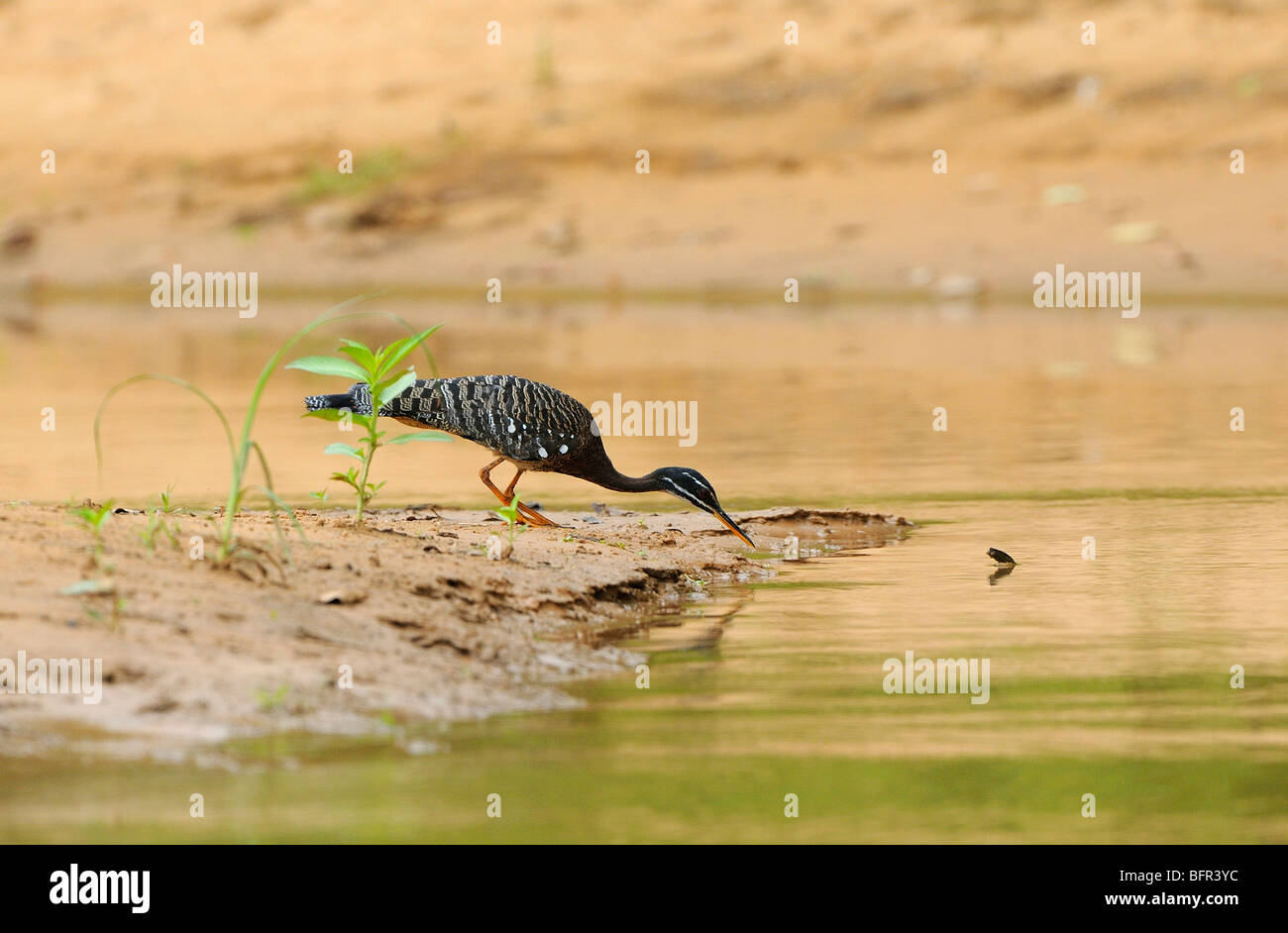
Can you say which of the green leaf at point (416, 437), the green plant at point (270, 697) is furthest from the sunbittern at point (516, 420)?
the green plant at point (270, 697)

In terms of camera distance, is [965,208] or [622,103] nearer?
[965,208]

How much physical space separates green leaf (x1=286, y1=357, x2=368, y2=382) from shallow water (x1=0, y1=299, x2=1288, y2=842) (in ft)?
5.41

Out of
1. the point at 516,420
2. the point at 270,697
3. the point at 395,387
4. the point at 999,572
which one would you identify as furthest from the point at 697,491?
the point at 270,697

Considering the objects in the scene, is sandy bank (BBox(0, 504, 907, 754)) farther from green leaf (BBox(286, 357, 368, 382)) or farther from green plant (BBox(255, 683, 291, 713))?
green leaf (BBox(286, 357, 368, 382))

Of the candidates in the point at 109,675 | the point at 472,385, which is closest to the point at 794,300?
the point at 472,385

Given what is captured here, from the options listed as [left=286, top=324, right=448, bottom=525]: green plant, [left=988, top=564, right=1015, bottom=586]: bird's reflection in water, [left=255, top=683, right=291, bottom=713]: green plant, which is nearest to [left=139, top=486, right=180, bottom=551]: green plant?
[left=286, top=324, right=448, bottom=525]: green plant

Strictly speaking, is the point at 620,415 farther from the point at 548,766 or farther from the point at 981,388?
the point at 548,766

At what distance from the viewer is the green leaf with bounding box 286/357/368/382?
25.0ft

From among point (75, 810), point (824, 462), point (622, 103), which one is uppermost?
point (622, 103)

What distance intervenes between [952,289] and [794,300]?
8.42 ft

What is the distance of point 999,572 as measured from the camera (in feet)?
29.2

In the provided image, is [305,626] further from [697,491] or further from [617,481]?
[617,481]

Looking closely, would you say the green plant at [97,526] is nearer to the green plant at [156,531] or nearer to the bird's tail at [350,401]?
the green plant at [156,531]

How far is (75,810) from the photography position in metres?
5.05
